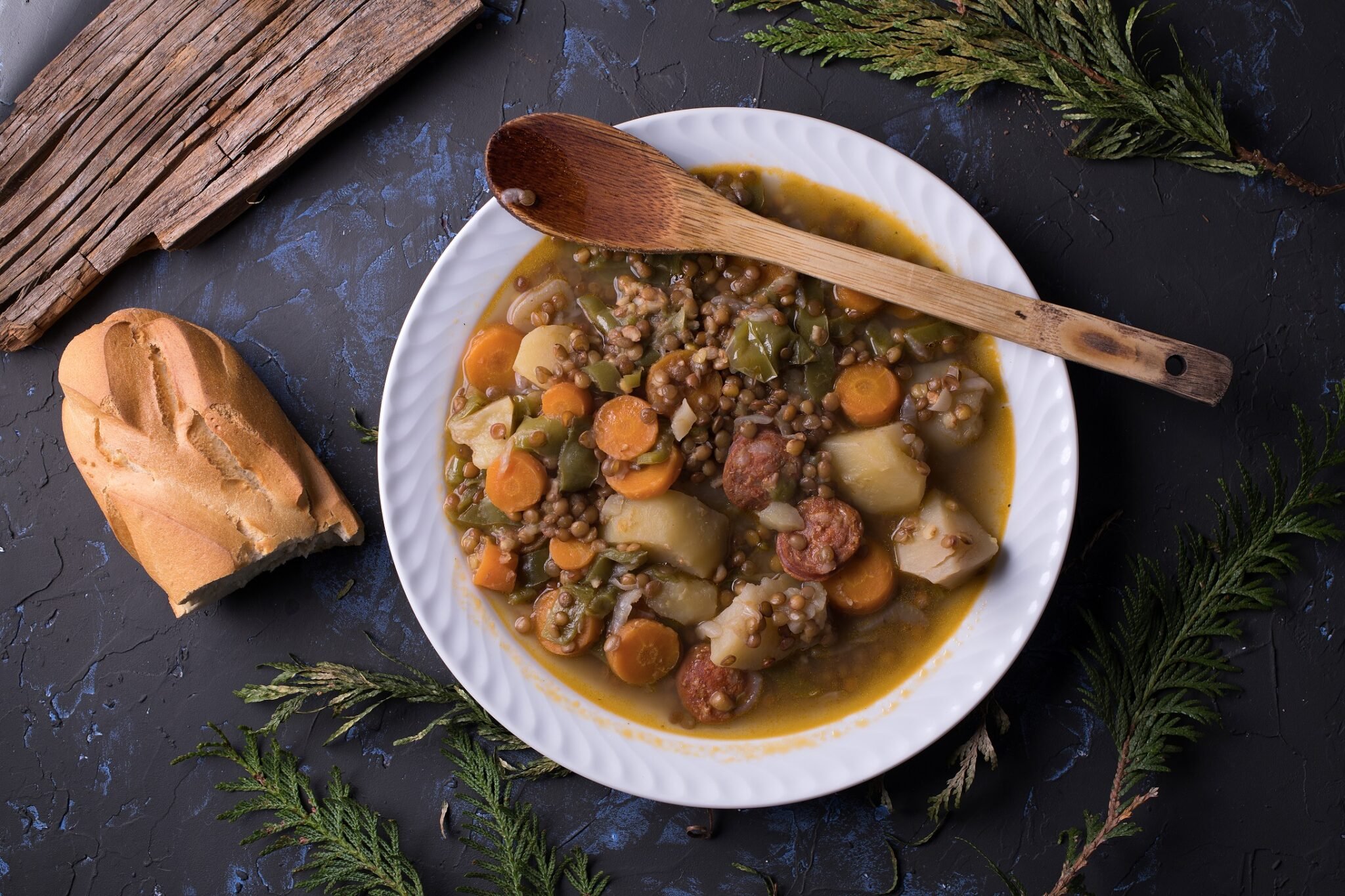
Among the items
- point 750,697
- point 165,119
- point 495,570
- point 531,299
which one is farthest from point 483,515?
point 165,119

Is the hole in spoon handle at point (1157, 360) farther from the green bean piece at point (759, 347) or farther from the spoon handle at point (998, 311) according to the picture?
the green bean piece at point (759, 347)

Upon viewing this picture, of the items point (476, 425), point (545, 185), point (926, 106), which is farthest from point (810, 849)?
point (926, 106)

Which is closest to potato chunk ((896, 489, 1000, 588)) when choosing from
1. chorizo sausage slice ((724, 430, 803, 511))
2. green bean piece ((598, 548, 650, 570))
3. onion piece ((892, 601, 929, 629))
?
onion piece ((892, 601, 929, 629))

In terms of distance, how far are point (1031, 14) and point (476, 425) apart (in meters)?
2.88

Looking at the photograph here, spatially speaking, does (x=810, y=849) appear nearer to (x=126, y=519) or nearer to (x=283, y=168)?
(x=126, y=519)

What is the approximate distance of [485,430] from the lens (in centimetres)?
372

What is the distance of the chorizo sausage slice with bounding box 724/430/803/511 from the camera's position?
3529 millimetres

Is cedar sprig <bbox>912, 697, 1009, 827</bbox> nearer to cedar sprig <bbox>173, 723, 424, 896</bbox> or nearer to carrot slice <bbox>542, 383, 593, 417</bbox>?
carrot slice <bbox>542, 383, 593, 417</bbox>

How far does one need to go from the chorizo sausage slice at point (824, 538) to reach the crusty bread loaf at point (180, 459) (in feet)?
6.48

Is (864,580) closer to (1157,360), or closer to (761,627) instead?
(761,627)

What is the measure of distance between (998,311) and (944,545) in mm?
910

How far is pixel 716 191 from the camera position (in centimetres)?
363

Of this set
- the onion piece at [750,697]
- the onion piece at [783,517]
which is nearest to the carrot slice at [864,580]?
the onion piece at [783,517]

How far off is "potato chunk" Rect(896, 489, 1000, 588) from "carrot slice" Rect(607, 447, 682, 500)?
0.96 m
